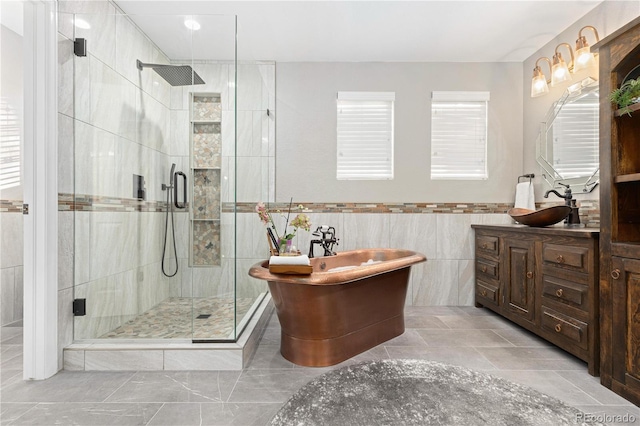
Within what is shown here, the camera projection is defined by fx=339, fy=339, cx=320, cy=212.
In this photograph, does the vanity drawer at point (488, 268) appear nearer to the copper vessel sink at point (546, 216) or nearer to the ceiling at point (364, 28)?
the copper vessel sink at point (546, 216)

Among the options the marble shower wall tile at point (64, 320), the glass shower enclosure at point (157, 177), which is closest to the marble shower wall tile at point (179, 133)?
the glass shower enclosure at point (157, 177)

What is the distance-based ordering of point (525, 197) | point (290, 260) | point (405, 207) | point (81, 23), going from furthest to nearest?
point (405, 207)
point (525, 197)
point (81, 23)
point (290, 260)

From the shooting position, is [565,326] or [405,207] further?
[405,207]

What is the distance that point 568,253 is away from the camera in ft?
7.57

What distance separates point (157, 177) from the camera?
9.14 ft

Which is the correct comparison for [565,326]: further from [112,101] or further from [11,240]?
[11,240]

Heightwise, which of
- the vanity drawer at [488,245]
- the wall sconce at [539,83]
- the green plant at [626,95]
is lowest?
the vanity drawer at [488,245]

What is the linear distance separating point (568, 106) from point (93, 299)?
430 centimetres

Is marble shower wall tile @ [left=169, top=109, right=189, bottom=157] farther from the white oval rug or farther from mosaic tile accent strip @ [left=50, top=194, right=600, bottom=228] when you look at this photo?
the white oval rug

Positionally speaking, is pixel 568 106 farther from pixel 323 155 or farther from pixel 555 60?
pixel 323 155

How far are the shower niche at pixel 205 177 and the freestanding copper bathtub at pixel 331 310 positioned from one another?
1.33 feet

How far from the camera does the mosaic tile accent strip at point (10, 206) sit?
3.06 metres

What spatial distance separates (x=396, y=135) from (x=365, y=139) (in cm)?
35

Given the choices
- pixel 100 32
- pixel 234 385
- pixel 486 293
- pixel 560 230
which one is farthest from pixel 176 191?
pixel 486 293
